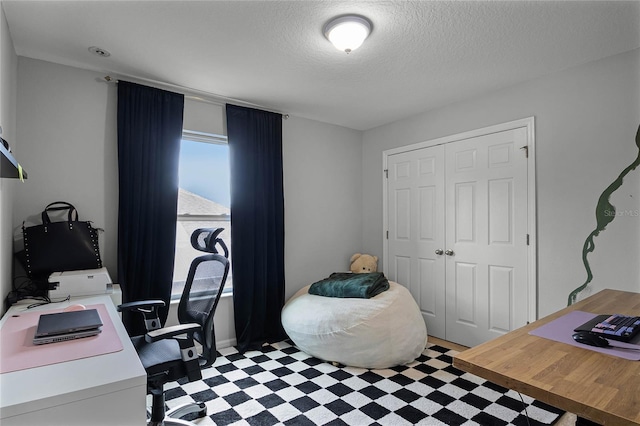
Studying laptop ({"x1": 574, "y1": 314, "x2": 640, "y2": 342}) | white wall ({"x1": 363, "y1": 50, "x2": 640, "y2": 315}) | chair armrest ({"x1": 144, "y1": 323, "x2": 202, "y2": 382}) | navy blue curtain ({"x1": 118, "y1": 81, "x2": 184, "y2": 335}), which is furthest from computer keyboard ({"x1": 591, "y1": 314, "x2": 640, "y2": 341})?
navy blue curtain ({"x1": 118, "y1": 81, "x2": 184, "y2": 335})

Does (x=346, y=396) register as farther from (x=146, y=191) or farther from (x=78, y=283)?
(x=146, y=191)

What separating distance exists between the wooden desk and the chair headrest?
1.58 m

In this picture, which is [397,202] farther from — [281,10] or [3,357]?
[3,357]

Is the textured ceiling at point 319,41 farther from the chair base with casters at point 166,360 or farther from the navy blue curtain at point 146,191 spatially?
the chair base with casters at point 166,360

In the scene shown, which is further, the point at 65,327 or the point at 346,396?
the point at 346,396

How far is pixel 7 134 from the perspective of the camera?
2.11 meters

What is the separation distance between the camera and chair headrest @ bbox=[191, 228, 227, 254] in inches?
86.5

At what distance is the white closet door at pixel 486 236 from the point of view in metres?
3.07

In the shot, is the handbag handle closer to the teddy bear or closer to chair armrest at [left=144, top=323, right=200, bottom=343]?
chair armrest at [left=144, top=323, right=200, bottom=343]

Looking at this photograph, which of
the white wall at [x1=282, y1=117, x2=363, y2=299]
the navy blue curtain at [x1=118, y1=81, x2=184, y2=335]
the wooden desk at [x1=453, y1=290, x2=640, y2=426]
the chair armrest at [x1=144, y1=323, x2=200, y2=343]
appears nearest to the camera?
Result: the wooden desk at [x1=453, y1=290, x2=640, y2=426]

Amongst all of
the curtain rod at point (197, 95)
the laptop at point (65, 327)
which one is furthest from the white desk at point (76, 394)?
the curtain rod at point (197, 95)

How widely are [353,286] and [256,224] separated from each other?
117 centimetres

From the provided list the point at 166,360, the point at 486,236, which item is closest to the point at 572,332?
the point at 166,360

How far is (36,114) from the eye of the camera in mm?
2545
